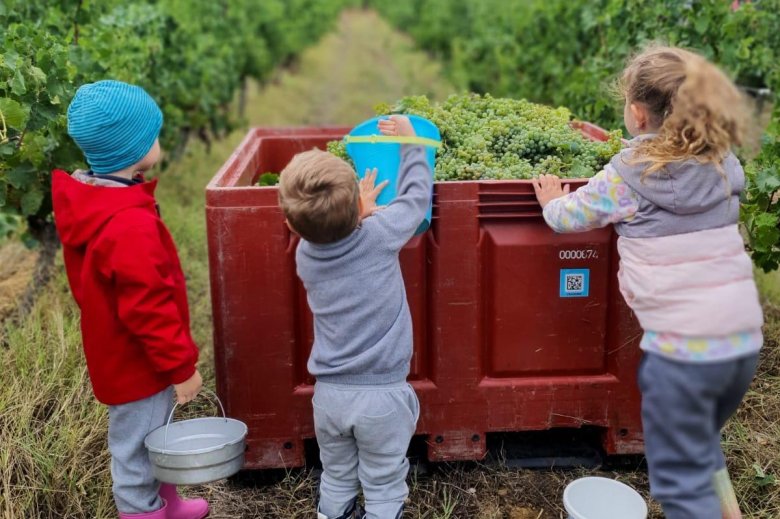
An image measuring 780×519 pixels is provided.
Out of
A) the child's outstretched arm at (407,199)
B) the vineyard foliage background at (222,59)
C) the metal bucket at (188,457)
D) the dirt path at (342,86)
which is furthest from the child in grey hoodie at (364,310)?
the dirt path at (342,86)

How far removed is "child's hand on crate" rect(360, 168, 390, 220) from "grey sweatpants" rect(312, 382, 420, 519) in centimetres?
56

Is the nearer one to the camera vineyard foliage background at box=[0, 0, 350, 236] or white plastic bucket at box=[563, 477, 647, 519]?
white plastic bucket at box=[563, 477, 647, 519]

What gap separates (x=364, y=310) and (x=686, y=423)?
1.00m

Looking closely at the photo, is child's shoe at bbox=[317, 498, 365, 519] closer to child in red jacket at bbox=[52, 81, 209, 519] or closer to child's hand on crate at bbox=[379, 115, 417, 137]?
child in red jacket at bbox=[52, 81, 209, 519]

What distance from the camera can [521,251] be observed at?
3080 millimetres

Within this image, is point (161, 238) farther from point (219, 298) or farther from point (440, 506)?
point (440, 506)

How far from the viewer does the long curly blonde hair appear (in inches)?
94.1

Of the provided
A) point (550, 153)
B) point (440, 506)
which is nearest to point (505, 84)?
point (550, 153)

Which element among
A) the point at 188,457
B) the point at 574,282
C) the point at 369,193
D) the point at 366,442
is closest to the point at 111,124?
the point at 369,193

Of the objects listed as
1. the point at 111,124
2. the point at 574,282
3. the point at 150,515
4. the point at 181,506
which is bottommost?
the point at 181,506

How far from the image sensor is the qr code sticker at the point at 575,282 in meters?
3.11

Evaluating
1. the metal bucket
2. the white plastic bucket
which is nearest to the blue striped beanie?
the metal bucket

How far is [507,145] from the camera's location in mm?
3422

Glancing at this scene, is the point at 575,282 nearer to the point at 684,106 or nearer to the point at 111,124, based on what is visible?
the point at 684,106
